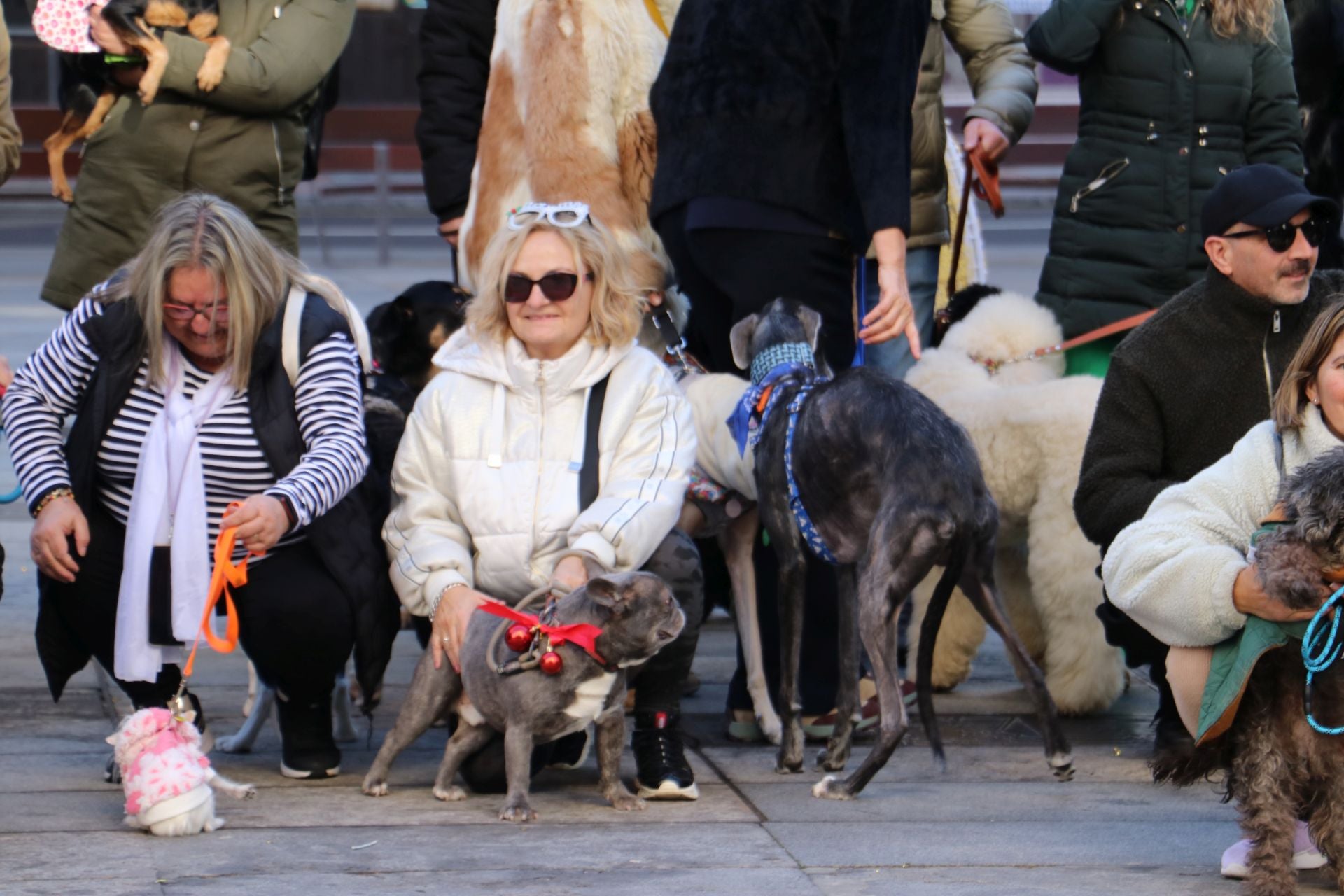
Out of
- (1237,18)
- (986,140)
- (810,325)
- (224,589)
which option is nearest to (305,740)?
(224,589)

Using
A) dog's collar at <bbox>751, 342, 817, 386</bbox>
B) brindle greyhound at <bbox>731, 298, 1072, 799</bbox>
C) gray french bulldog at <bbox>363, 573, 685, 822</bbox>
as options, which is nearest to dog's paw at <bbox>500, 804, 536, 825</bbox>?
gray french bulldog at <bbox>363, 573, 685, 822</bbox>

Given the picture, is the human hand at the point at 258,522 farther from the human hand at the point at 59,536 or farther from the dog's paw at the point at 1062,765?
the dog's paw at the point at 1062,765

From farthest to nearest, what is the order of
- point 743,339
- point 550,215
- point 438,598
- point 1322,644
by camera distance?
point 743,339 < point 550,215 < point 438,598 < point 1322,644

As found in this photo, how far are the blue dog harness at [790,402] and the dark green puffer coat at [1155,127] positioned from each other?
Result: 54.2 inches

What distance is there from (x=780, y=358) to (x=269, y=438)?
4.04 ft

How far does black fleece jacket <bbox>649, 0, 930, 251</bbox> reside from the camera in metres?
4.74

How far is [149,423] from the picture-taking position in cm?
465

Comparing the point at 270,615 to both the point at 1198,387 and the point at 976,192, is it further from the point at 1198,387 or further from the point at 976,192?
the point at 976,192

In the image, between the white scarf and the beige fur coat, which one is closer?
the white scarf

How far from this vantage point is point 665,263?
5.39 meters

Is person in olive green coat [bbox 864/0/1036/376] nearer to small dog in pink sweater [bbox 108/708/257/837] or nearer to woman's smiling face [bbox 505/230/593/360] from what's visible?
woman's smiling face [bbox 505/230/593/360]

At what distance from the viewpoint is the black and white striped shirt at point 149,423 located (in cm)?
462

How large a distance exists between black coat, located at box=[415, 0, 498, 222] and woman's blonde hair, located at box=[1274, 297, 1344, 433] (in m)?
2.68

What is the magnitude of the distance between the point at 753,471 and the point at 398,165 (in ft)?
67.0
